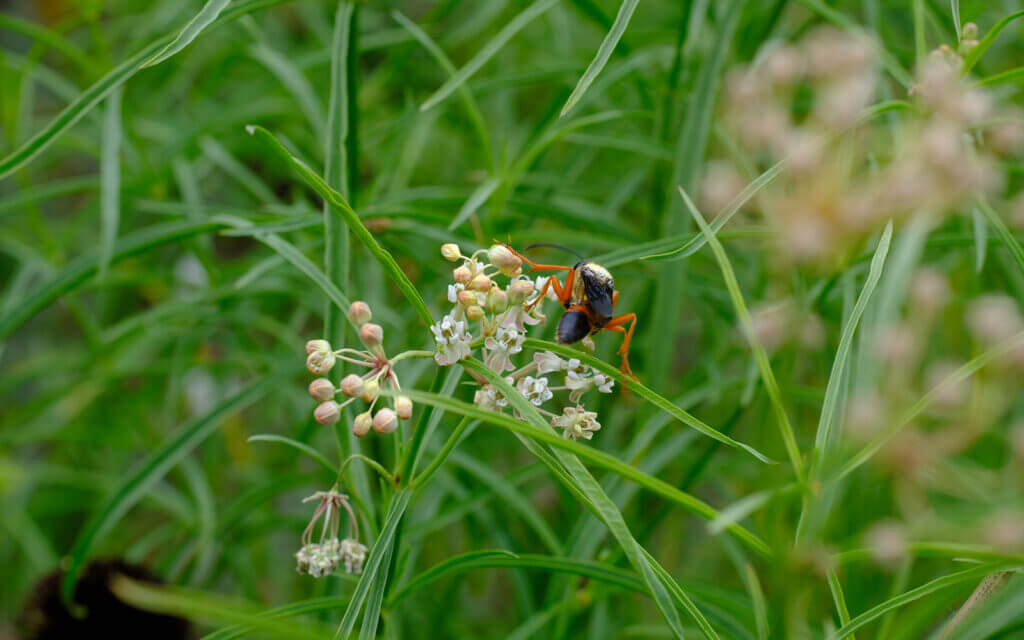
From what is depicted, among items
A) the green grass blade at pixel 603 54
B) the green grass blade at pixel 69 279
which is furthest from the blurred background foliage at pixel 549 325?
the green grass blade at pixel 603 54

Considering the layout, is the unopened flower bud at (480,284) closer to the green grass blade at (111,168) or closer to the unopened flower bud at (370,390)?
the unopened flower bud at (370,390)

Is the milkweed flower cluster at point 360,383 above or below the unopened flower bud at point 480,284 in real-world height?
below

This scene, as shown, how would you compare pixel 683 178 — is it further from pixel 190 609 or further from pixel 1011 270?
pixel 190 609

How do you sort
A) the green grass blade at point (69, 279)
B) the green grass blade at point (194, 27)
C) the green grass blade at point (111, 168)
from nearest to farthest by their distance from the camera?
the green grass blade at point (194, 27) < the green grass blade at point (69, 279) < the green grass blade at point (111, 168)

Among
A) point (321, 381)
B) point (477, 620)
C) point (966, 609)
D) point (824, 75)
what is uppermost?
point (824, 75)

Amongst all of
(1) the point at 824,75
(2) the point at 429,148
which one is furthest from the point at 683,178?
(2) the point at 429,148

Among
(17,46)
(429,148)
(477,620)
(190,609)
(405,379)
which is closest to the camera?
(190,609)

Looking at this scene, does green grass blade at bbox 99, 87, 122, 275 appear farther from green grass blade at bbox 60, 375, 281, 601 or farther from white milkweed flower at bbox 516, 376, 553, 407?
white milkweed flower at bbox 516, 376, 553, 407

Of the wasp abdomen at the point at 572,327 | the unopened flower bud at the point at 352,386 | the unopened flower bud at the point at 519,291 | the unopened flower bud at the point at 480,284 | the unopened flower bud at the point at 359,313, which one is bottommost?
the wasp abdomen at the point at 572,327
